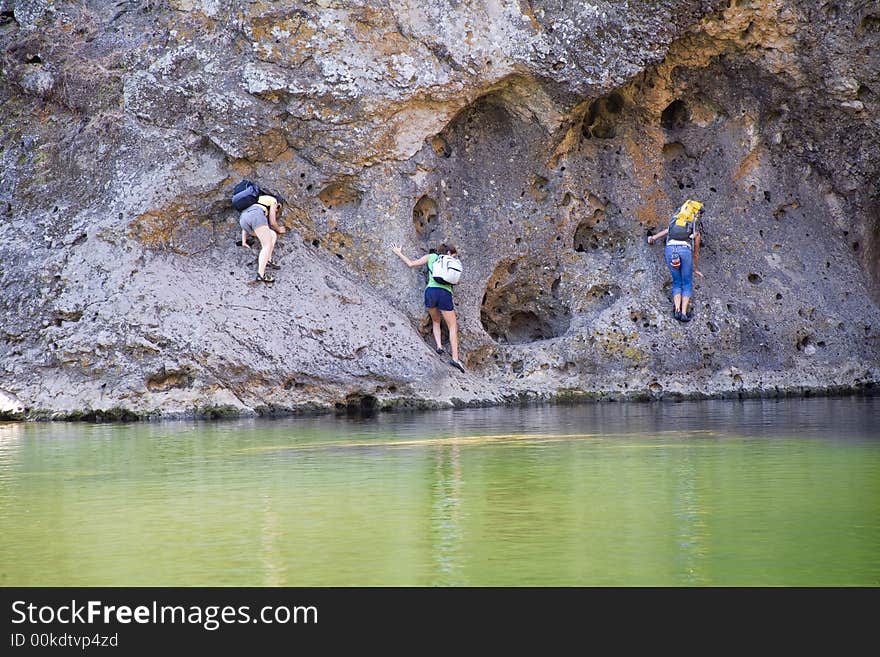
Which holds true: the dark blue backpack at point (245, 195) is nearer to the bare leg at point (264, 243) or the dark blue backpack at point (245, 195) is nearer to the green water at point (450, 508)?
the bare leg at point (264, 243)

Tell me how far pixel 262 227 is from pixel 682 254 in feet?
19.2

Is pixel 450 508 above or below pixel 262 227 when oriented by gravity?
below

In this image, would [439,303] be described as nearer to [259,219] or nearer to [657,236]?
[259,219]

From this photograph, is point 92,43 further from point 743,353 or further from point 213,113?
point 743,353

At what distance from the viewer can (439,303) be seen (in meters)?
15.4

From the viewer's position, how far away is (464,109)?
53.9ft

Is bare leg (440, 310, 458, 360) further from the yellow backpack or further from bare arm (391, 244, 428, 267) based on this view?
the yellow backpack

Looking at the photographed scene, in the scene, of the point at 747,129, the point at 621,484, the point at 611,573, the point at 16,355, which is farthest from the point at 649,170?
the point at 611,573

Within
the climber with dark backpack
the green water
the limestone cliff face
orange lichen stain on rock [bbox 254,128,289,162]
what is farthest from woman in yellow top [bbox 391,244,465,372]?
the green water

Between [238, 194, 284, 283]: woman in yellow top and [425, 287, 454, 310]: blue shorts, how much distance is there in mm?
2083

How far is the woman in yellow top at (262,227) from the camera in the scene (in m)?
14.7

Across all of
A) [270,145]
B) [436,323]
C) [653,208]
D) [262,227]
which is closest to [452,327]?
[436,323]

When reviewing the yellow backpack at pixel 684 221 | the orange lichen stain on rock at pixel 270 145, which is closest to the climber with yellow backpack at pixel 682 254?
the yellow backpack at pixel 684 221

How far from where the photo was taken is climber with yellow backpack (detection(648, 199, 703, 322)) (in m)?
16.3
